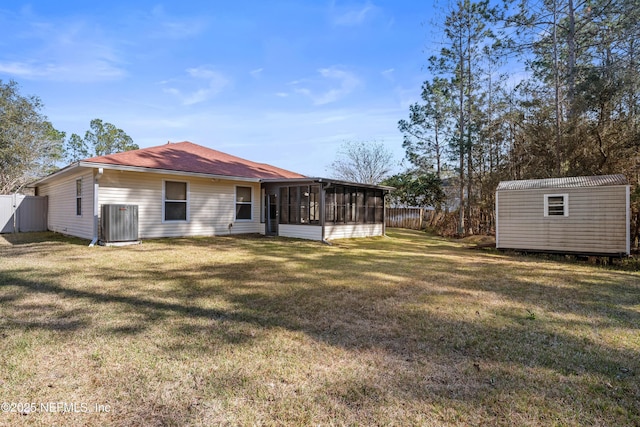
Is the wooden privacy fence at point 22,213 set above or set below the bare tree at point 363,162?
below

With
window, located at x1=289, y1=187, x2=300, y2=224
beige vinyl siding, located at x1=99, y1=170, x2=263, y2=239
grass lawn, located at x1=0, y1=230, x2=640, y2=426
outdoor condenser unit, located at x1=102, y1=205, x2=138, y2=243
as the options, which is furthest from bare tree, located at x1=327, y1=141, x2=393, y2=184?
grass lawn, located at x1=0, y1=230, x2=640, y2=426

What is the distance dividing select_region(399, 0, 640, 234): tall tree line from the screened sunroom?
5.82 m

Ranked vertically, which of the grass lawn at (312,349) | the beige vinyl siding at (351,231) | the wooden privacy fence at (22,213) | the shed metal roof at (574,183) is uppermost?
the shed metal roof at (574,183)

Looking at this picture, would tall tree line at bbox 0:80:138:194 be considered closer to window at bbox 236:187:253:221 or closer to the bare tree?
window at bbox 236:187:253:221

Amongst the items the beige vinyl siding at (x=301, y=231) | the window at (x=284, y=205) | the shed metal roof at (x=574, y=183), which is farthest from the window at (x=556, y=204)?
the window at (x=284, y=205)

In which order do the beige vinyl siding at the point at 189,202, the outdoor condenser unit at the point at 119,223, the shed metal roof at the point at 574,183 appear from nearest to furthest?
the shed metal roof at the point at 574,183, the outdoor condenser unit at the point at 119,223, the beige vinyl siding at the point at 189,202

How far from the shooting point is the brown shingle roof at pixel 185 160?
10.5 m

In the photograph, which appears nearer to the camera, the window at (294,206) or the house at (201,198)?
the house at (201,198)

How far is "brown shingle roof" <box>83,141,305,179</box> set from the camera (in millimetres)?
10475

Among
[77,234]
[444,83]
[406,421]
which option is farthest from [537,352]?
[444,83]

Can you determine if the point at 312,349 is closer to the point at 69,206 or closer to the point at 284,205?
the point at 284,205

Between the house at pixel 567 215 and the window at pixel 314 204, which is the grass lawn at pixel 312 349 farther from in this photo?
the window at pixel 314 204

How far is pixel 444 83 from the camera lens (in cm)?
1842

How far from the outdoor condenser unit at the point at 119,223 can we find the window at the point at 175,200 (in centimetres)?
154
